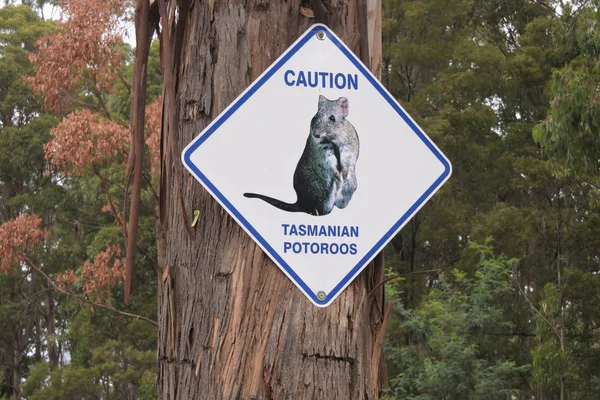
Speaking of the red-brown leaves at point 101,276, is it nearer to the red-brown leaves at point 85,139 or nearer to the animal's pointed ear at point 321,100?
the red-brown leaves at point 85,139

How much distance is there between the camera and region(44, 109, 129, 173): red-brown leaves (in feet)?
49.8

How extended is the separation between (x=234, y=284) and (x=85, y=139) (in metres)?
13.9

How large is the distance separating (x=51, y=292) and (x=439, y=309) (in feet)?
51.0

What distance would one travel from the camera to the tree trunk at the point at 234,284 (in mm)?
1910

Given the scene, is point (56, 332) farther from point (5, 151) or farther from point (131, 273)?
point (131, 273)

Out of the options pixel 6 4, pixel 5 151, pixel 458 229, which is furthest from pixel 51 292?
pixel 458 229

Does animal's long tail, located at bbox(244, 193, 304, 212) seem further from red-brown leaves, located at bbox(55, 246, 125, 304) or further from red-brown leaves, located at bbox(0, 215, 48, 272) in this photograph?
red-brown leaves, located at bbox(0, 215, 48, 272)

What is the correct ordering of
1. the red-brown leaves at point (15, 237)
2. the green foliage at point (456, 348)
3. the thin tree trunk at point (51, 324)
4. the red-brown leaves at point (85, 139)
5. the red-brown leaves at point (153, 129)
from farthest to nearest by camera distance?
the thin tree trunk at point (51, 324), the red-brown leaves at point (15, 237), the red-brown leaves at point (85, 139), the red-brown leaves at point (153, 129), the green foliage at point (456, 348)

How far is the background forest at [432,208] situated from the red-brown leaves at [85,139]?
0.11ft

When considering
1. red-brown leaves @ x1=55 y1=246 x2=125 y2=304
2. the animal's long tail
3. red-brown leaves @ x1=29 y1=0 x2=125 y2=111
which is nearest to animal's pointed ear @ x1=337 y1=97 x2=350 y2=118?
the animal's long tail

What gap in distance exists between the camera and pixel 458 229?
20078 millimetres

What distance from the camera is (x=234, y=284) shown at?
195cm

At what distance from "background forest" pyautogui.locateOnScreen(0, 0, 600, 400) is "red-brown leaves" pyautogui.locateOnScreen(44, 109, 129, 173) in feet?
0.11

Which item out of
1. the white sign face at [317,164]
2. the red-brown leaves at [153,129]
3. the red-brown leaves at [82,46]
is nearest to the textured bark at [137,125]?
the white sign face at [317,164]
